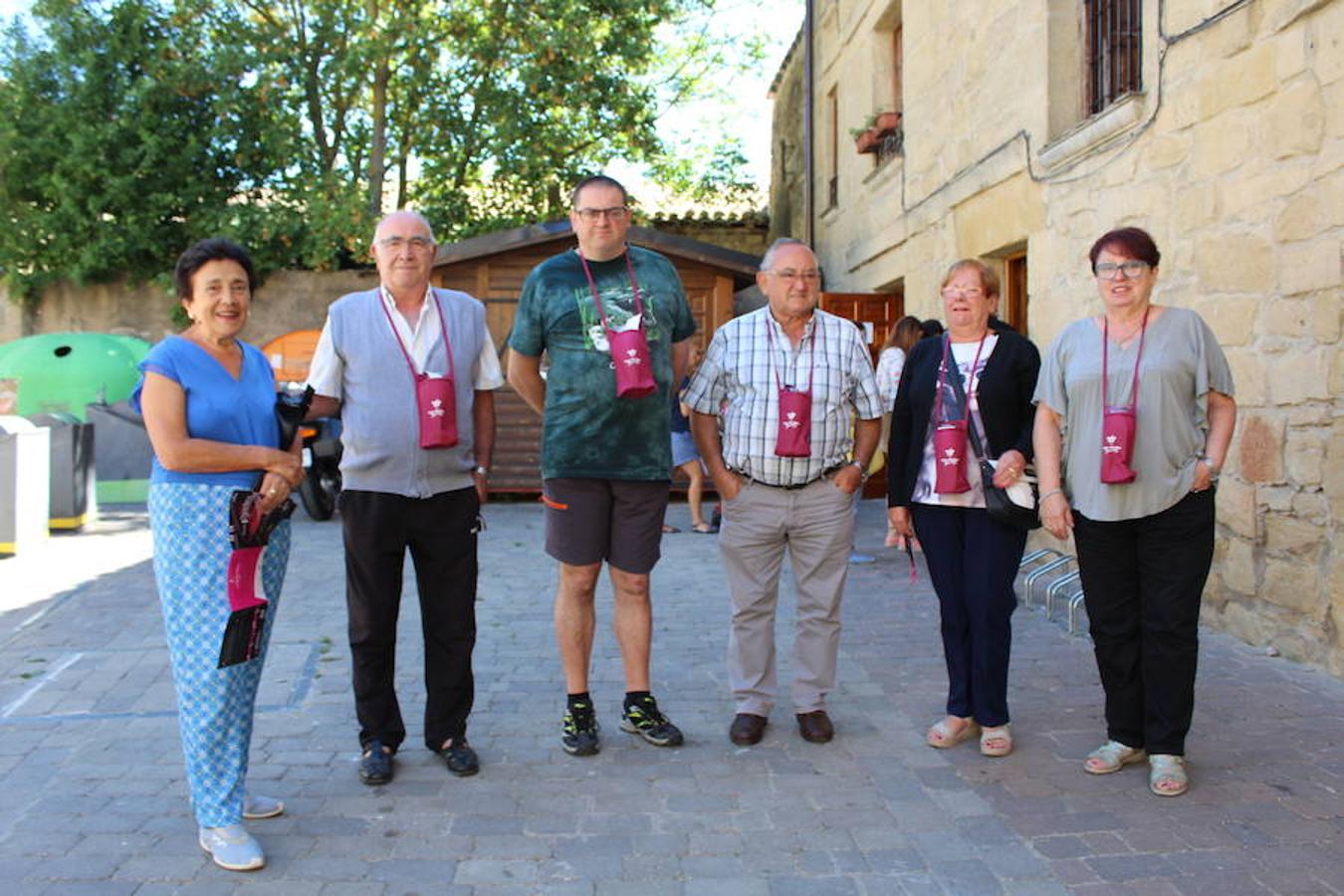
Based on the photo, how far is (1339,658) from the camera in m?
4.85

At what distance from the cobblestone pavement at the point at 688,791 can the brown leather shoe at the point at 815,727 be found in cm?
6

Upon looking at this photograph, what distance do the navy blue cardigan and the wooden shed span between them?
8.01 meters

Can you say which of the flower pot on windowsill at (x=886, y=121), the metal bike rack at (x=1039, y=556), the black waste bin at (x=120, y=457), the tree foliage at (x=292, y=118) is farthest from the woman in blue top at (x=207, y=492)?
the tree foliage at (x=292, y=118)

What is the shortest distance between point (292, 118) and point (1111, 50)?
39.0ft

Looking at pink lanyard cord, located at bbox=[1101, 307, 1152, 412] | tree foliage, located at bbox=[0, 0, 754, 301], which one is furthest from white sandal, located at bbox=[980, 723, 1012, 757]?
tree foliage, located at bbox=[0, 0, 754, 301]

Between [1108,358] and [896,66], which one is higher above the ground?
[896,66]

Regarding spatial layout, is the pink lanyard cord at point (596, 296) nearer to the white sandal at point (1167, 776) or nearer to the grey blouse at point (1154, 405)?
the grey blouse at point (1154, 405)

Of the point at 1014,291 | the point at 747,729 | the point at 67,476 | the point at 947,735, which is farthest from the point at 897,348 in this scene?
the point at 67,476

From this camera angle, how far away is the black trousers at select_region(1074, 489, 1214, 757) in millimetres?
3664

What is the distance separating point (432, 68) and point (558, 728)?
13.4m

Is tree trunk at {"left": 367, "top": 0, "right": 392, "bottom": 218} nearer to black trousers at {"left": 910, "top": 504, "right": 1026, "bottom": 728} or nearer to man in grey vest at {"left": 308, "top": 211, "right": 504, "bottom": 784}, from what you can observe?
man in grey vest at {"left": 308, "top": 211, "right": 504, "bottom": 784}

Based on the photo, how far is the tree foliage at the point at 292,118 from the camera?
14766 mm

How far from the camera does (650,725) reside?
4207 millimetres

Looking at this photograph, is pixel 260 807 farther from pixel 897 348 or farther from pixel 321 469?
pixel 321 469
